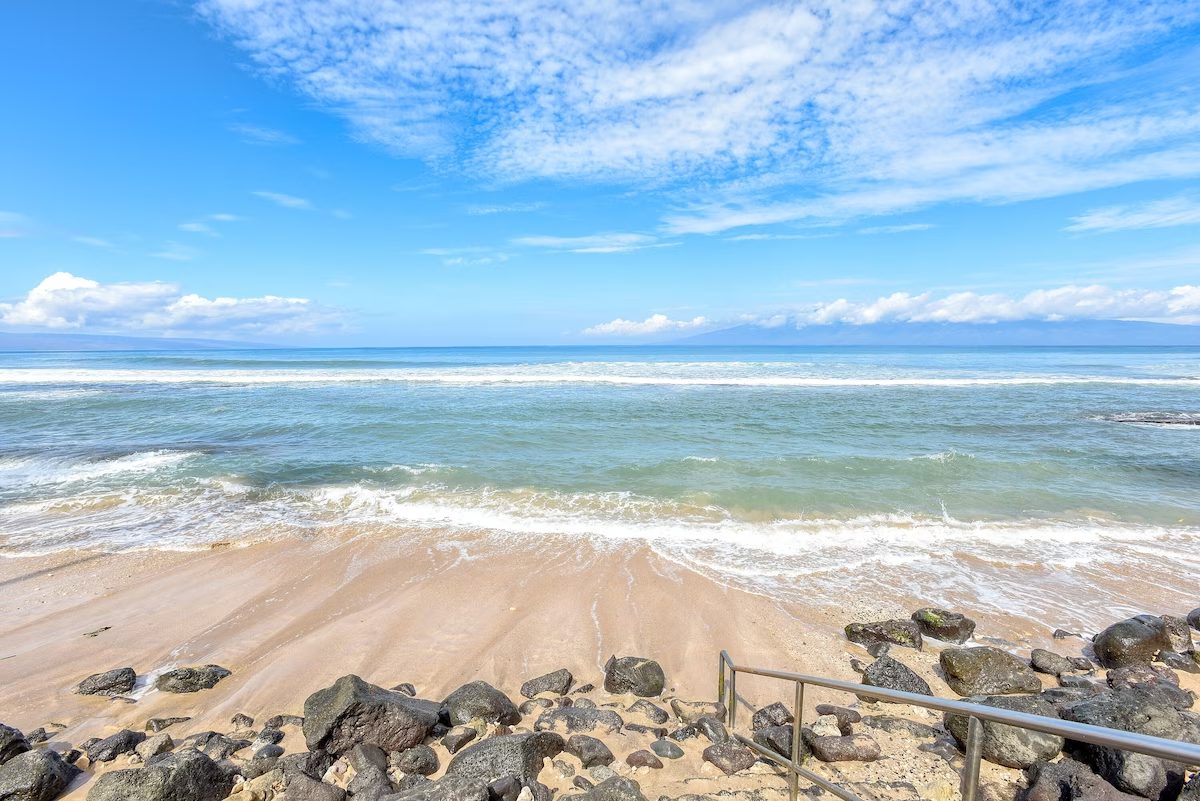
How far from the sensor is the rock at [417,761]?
4.07 m

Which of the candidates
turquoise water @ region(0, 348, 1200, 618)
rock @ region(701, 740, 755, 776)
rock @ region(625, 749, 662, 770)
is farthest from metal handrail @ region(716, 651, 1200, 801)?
turquoise water @ region(0, 348, 1200, 618)

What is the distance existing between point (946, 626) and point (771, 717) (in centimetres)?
277

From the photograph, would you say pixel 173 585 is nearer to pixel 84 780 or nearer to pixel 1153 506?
pixel 84 780

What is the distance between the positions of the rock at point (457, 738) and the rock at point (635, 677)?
134 cm

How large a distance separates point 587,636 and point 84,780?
4217 mm

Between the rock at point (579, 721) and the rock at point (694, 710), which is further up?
the rock at point (579, 721)

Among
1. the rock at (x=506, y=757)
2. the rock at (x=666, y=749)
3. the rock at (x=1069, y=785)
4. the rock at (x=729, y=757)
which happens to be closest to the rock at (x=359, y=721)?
the rock at (x=506, y=757)

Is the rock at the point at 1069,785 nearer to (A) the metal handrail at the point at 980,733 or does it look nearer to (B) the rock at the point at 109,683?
(A) the metal handrail at the point at 980,733

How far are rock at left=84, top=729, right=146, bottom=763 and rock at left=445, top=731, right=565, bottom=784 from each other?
2.62 meters

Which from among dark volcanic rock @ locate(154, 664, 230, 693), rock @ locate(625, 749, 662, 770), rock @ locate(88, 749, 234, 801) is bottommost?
dark volcanic rock @ locate(154, 664, 230, 693)

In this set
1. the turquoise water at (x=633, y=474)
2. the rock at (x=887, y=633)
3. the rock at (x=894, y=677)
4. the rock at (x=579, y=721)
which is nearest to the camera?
the rock at (x=579, y=721)

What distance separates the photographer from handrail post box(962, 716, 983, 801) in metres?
2.13

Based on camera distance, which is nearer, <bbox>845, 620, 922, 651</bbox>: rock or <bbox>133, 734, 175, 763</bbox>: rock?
<bbox>133, 734, 175, 763</bbox>: rock

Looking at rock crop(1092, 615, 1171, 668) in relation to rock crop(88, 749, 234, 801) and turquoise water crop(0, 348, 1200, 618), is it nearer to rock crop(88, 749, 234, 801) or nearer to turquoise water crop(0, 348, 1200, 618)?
turquoise water crop(0, 348, 1200, 618)
